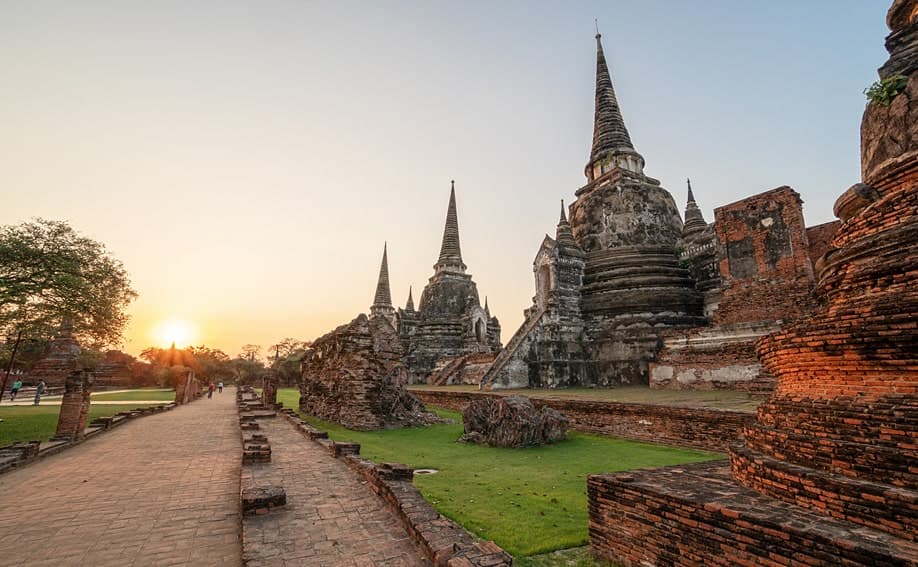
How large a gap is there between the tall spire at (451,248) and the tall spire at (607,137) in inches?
565

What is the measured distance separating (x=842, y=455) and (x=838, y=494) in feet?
1.25

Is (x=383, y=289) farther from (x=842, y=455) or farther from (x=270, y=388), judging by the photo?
(x=842, y=455)

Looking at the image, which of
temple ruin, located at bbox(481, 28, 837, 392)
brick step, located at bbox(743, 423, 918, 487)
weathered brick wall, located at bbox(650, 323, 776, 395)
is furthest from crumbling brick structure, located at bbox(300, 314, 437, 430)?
brick step, located at bbox(743, 423, 918, 487)

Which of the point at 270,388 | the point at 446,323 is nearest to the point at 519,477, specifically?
the point at 270,388

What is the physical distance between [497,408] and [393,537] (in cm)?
634

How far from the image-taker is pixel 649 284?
1923 cm

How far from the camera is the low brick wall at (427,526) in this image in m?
3.45

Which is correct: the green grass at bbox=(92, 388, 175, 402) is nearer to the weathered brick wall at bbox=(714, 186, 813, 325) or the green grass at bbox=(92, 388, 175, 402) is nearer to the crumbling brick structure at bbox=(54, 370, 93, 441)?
the crumbling brick structure at bbox=(54, 370, 93, 441)

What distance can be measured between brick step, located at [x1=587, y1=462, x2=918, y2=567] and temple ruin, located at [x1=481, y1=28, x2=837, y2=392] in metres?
9.27

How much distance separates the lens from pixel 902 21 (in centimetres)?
658

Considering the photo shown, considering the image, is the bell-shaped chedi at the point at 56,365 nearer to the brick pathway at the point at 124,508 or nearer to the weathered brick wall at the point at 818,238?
the brick pathway at the point at 124,508

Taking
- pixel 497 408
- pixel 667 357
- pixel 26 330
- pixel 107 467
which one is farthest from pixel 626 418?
pixel 26 330

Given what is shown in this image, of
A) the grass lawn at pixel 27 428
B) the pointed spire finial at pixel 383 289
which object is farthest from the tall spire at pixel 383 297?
the grass lawn at pixel 27 428

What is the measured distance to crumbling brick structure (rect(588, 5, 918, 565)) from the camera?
116 inches
